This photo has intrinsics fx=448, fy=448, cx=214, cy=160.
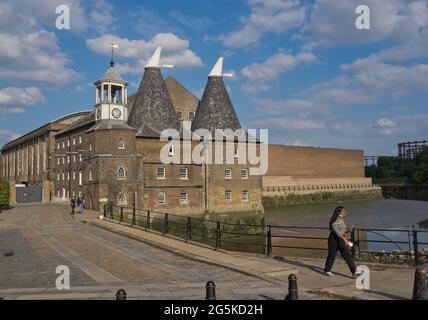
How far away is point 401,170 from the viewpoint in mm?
124312

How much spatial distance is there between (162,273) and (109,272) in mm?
1343

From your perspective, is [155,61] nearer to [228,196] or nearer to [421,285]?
[228,196]

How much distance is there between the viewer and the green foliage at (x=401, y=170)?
101 meters

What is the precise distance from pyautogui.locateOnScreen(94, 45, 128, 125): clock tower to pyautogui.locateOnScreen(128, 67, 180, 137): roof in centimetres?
327

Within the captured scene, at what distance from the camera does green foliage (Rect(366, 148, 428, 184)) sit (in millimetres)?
100688

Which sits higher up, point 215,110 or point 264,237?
point 215,110

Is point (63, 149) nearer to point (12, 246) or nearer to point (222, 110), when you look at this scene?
point (222, 110)

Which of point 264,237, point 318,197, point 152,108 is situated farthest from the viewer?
point 318,197

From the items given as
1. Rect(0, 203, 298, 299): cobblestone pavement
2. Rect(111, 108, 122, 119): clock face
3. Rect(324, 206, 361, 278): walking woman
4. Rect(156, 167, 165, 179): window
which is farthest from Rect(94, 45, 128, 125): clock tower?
Rect(324, 206, 361, 278): walking woman

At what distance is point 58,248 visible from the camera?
51.1 ft

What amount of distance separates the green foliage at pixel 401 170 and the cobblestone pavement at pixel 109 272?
96205 mm

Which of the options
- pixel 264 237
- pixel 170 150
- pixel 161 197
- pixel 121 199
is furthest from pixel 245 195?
pixel 264 237

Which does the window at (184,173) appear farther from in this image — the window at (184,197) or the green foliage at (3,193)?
the green foliage at (3,193)

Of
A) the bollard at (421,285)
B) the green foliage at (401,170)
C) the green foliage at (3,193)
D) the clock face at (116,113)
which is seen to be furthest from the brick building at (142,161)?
the green foliage at (401,170)
